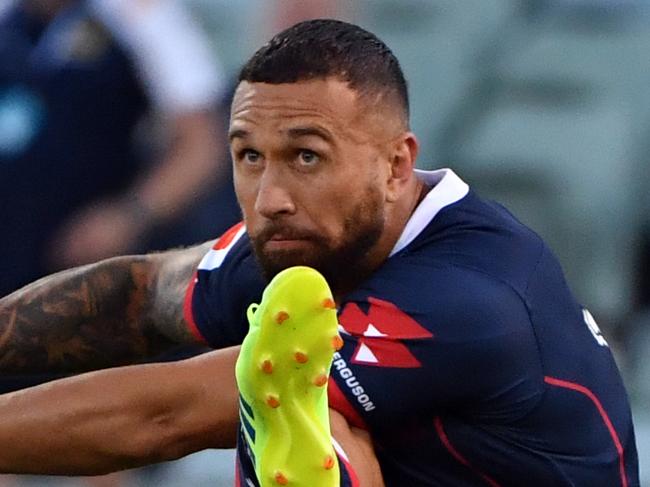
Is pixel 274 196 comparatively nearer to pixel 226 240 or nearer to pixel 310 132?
pixel 310 132

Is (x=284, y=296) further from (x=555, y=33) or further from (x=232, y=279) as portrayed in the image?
(x=555, y=33)

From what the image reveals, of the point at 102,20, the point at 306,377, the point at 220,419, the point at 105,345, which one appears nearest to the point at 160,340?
the point at 105,345

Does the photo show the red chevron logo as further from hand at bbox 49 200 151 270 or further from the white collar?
hand at bbox 49 200 151 270

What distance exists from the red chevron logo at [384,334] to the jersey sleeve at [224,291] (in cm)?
37

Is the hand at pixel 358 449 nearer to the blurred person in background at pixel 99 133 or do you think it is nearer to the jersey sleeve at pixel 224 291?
the jersey sleeve at pixel 224 291

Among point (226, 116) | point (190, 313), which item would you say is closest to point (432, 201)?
point (190, 313)

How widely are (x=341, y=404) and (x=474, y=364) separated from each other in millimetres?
192

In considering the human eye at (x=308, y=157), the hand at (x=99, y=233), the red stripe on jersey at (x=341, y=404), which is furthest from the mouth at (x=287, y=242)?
the hand at (x=99, y=233)

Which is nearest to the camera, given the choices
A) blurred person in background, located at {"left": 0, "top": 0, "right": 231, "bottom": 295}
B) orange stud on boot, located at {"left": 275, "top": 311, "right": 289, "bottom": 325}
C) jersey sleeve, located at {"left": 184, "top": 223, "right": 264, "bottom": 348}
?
orange stud on boot, located at {"left": 275, "top": 311, "right": 289, "bottom": 325}

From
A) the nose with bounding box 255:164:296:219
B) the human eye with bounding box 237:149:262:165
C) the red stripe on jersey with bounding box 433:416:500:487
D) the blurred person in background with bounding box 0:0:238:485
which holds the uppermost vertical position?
the human eye with bounding box 237:149:262:165

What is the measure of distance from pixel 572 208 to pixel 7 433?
359cm

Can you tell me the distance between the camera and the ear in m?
2.77

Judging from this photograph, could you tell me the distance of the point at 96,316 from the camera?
3.23 meters

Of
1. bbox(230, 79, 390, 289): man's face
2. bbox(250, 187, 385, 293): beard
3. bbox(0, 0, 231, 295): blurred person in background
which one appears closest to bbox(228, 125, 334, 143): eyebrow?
bbox(230, 79, 390, 289): man's face
